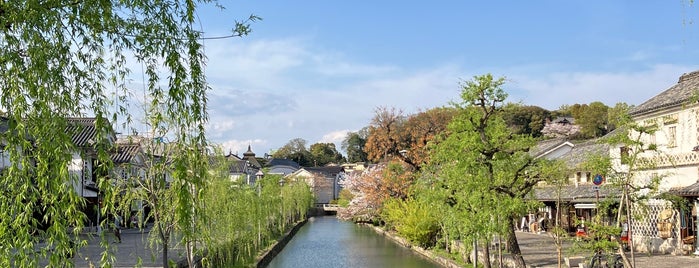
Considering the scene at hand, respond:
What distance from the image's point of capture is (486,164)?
1652cm

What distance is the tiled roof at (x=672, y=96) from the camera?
2095 centimetres

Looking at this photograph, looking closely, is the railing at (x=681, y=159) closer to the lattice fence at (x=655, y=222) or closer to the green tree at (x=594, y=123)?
the lattice fence at (x=655, y=222)

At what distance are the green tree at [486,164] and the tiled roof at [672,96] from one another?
727 centimetres

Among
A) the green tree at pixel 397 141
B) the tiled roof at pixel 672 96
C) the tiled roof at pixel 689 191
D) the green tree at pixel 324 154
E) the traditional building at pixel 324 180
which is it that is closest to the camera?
the tiled roof at pixel 689 191

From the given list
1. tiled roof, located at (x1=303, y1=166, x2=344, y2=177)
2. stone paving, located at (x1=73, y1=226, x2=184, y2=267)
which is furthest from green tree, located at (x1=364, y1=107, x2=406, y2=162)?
tiled roof, located at (x1=303, y1=166, x2=344, y2=177)

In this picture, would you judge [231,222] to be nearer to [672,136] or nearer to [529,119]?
[672,136]

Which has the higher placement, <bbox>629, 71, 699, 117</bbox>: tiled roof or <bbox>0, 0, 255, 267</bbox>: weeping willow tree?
<bbox>629, 71, 699, 117</bbox>: tiled roof

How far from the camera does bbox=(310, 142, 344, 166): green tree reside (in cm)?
11012

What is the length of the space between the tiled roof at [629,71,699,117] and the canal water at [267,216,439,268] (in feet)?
29.9

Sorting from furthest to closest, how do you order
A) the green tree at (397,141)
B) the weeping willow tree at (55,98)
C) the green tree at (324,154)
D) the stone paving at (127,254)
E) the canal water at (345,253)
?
1. the green tree at (324,154)
2. the green tree at (397,141)
3. the canal water at (345,253)
4. the stone paving at (127,254)
5. the weeping willow tree at (55,98)

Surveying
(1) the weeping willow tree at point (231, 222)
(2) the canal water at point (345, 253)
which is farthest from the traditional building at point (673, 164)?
(1) the weeping willow tree at point (231, 222)

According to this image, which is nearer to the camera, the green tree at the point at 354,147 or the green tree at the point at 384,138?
the green tree at the point at 384,138

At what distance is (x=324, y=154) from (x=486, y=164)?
314 feet

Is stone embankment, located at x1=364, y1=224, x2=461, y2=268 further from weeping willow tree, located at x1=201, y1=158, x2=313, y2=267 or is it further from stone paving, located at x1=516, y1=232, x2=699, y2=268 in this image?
weeping willow tree, located at x1=201, y1=158, x2=313, y2=267
